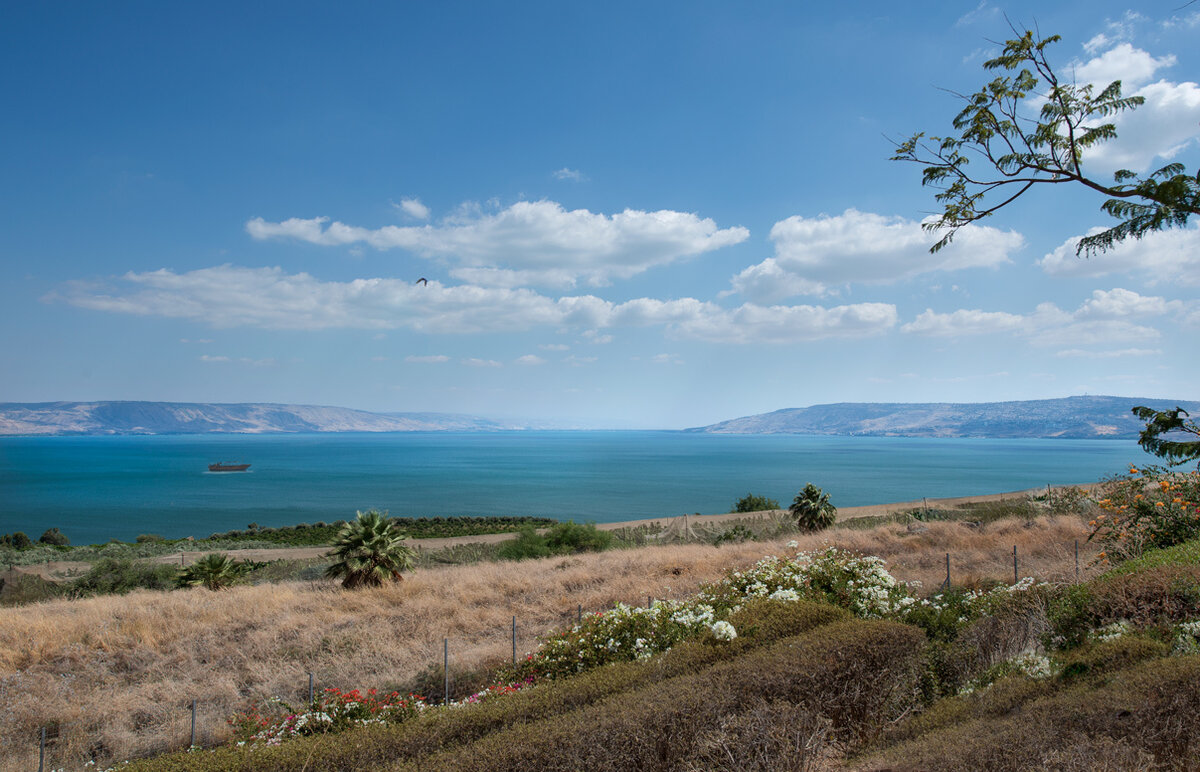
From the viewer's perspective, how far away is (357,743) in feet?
16.7

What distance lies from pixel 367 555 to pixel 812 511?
21776 mm

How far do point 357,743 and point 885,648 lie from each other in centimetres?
477

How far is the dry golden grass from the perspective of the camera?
10352 millimetres

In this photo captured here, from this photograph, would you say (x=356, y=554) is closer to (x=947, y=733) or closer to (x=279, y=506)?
(x=947, y=733)

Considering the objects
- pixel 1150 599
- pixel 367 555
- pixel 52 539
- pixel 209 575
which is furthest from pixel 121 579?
pixel 52 539

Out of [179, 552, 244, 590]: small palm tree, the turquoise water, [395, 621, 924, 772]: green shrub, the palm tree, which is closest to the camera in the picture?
[395, 621, 924, 772]: green shrub

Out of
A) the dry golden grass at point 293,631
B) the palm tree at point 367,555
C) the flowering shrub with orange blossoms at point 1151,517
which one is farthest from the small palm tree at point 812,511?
the palm tree at point 367,555

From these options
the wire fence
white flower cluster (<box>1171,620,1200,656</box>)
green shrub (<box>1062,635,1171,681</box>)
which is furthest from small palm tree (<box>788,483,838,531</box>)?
green shrub (<box>1062,635,1171,681</box>)

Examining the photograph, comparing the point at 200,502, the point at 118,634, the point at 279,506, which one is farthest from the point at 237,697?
the point at 200,502

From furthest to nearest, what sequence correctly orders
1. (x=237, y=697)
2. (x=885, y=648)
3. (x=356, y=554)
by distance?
1. (x=356, y=554)
2. (x=237, y=697)
3. (x=885, y=648)

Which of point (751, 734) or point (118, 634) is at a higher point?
point (751, 734)

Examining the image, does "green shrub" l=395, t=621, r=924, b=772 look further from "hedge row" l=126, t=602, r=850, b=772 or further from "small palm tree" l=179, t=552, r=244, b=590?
"small palm tree" l=179, t=552, r=244, b=590

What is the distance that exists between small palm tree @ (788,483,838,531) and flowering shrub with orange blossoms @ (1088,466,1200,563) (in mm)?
17902

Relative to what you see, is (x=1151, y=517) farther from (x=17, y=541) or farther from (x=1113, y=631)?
(x=17, y=541)
